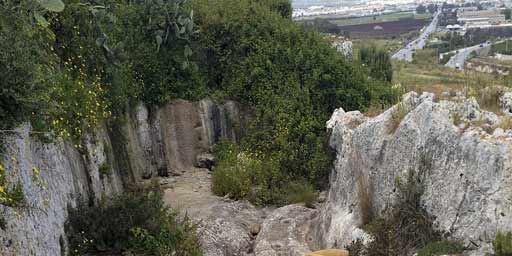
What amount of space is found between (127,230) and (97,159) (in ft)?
6.64

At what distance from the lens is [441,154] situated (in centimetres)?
800

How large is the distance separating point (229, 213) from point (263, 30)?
24.4 ft

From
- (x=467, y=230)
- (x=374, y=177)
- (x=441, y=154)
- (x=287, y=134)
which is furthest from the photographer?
(x=287, y=134)

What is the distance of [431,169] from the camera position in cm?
812

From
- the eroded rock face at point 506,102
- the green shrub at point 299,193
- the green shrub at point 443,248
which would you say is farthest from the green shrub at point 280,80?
the green shrub at point 443,248

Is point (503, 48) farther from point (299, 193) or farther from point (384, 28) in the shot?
point (299, 193)

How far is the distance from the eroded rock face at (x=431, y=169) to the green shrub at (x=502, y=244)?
0.61 ft

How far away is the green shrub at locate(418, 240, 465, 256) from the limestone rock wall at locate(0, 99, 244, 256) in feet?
16.0

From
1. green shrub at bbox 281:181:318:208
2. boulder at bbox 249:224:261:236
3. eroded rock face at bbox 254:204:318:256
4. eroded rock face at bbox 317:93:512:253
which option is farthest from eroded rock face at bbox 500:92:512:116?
boulder at bbox 249:224:261:236

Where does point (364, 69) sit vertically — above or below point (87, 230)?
above

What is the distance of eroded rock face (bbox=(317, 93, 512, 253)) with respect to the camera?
6934mm

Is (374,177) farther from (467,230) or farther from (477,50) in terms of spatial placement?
(477,50)

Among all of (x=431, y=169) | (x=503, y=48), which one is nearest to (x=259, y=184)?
(x=431, y=169)

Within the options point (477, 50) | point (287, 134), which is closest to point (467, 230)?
point (287, 134)
